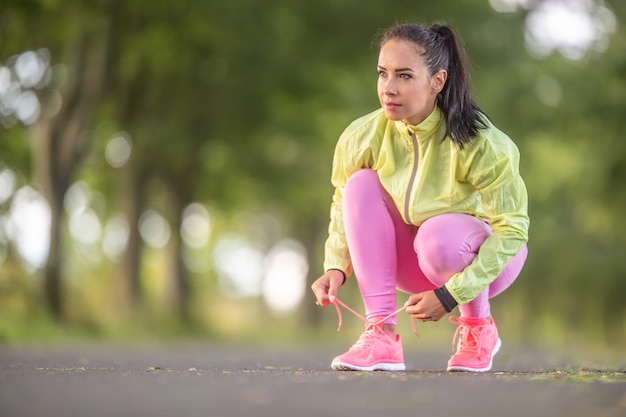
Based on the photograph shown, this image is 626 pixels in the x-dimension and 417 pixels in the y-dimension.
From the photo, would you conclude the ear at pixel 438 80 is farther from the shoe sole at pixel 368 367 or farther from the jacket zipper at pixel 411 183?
the shoe sole at pixel 368 367

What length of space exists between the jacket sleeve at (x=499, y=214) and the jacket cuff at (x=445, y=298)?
0.16 meters

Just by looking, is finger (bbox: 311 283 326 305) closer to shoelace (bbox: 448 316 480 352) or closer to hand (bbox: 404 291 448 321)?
hand (bbox: 404 291 448 321)

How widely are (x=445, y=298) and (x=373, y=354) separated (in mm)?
485

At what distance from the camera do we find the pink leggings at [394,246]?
4953 millimetres

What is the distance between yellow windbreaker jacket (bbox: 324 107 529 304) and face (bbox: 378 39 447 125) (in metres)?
0.14

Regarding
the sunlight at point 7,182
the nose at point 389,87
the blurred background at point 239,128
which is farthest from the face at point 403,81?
the sunlight at point 7,182

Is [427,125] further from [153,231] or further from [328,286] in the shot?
[153,231]

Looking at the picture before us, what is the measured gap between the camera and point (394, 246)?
16.9 ft

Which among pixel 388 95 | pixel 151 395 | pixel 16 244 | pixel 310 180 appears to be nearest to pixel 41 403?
pixel 151 395

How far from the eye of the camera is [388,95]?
495cm

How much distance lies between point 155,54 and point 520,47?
25.2 feet

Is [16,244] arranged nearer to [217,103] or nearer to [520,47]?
[217,103]

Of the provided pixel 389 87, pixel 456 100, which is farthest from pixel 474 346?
pixel 389 87

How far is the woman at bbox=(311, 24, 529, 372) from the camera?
492 cm
